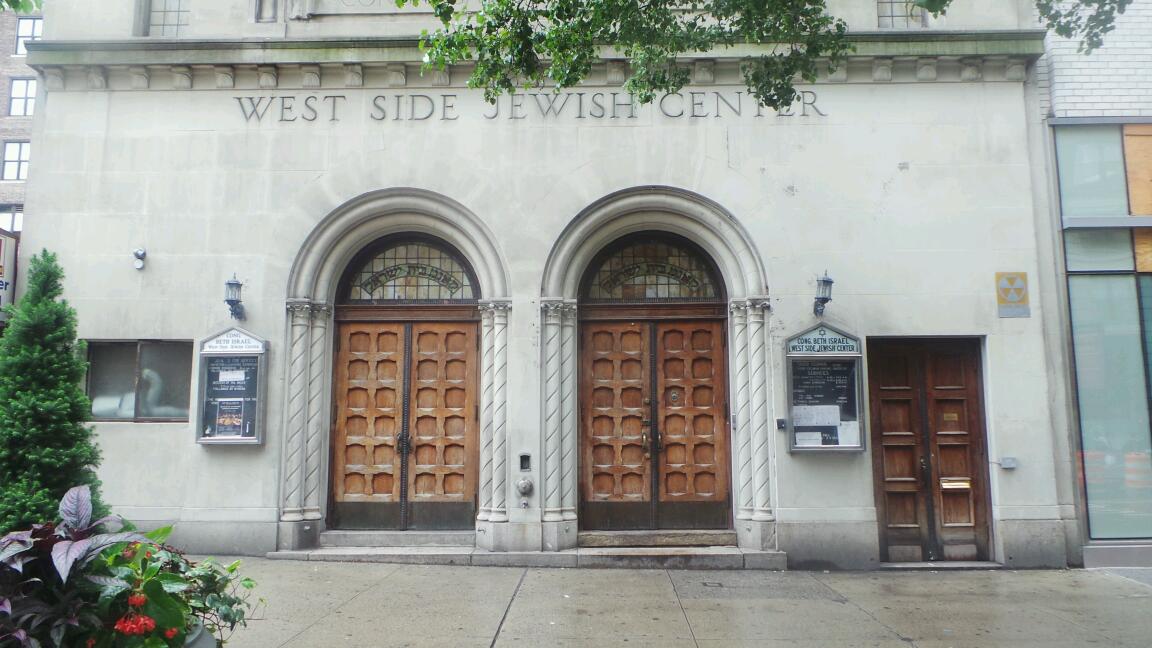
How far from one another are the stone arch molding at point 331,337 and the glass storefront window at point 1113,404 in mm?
7596

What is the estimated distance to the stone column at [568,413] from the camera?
377 inches

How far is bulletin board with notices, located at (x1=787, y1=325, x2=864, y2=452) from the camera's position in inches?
366

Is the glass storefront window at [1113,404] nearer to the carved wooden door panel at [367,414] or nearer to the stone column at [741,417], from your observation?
the stone column at [741,417]

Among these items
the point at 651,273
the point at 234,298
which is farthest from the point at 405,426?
the point at 651,273

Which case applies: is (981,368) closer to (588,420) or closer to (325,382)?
(588,420)

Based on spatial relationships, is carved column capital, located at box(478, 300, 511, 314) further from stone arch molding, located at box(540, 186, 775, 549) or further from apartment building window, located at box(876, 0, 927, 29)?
apartment building window, located at box(876, 0, 927, 29)

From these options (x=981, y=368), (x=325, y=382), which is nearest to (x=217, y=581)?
(x=325, y=382)

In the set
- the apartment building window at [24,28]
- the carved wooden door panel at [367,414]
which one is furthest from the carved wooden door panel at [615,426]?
the apartment building window at [24,28]

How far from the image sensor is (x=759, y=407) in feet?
31.2

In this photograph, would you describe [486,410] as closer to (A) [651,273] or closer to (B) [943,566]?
(A) [651,273]

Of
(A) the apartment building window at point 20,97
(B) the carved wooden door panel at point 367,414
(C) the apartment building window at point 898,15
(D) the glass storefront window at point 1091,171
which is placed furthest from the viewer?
(A) the apartment building window at point 20,97

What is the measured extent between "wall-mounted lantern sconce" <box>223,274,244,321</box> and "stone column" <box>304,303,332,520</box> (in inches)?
35.0

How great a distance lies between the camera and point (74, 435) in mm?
6305

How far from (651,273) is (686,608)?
4765mm
